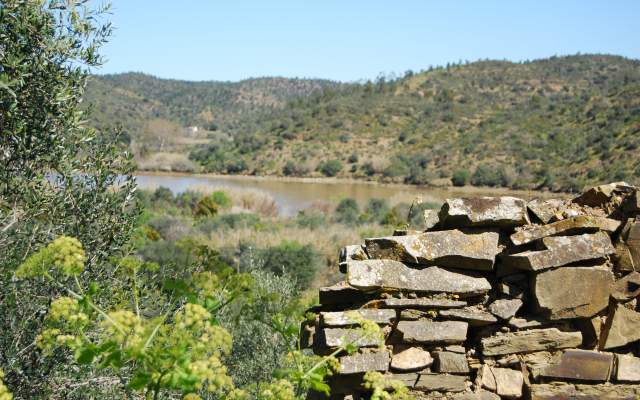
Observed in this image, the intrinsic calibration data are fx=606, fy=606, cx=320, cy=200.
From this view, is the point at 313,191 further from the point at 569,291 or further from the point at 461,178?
the point at 569,291

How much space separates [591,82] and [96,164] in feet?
223

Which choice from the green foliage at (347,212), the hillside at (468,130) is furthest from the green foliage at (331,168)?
the green foliage at (347,212)

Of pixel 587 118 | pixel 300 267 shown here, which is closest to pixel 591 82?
pixel 587 118

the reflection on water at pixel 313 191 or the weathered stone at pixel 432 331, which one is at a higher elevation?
the weathered stone at pixel 432 331

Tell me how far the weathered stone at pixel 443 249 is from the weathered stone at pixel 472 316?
0.35 metres

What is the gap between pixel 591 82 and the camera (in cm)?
6419

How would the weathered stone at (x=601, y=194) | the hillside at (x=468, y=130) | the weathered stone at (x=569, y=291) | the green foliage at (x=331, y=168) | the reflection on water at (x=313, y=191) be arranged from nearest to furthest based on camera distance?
1. the weathered stone at (x=569, y=291)
2. the weathered stone at (x=601, y=194)
3. the reflection on water at (x=313, y=191)
4. the hillside at (x=468, y=130)
5. the green foliage at (x=331, y=168)

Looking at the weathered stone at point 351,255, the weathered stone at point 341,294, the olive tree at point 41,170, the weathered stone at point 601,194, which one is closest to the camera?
the olive tree at point 41,170

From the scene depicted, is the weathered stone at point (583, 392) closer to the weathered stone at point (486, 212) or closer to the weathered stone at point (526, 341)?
the weathered stone at point (526, 341)

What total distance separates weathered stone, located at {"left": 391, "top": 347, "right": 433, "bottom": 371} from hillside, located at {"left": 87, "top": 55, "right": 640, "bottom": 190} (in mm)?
23469

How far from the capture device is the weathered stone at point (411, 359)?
4531 millimetres

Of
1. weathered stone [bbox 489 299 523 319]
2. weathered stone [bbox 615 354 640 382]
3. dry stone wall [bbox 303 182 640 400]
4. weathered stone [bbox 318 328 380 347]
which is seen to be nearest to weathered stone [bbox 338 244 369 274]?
dry stone wall [bbox 303 182 640 400]

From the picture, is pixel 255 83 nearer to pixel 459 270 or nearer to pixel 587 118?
pixel 587 118

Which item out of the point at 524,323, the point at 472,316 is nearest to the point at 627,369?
the point at 524,323
